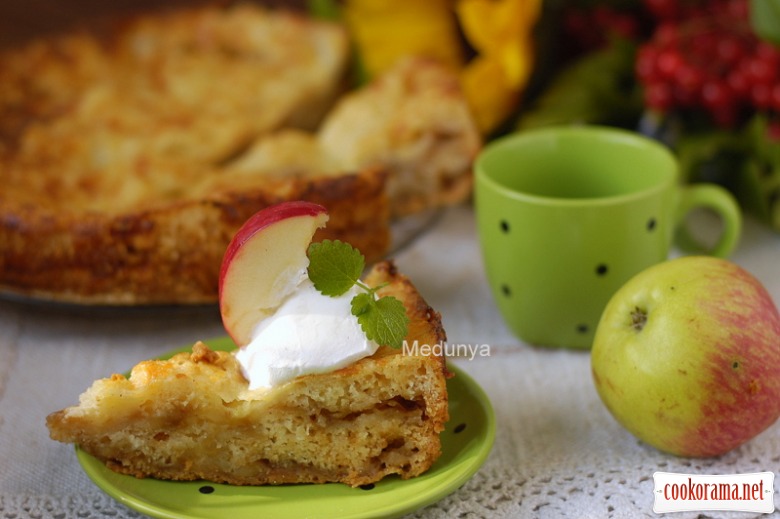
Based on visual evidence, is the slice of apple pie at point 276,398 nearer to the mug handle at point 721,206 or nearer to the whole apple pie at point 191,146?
the whole apple pie at point 191,146

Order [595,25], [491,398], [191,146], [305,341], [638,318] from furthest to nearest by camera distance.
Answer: [595,25] → [191,146] → [491,398] → [638,318] → [305,341]

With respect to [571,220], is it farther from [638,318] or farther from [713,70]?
[713,70]

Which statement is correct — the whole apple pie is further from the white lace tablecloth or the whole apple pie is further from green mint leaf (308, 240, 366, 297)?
green mint leaf (308, 240, 366, 297)

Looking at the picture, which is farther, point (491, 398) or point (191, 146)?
point (191, 146)

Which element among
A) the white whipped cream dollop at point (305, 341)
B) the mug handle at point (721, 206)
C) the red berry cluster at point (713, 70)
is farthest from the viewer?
the red berry cluster at point (713, 70)

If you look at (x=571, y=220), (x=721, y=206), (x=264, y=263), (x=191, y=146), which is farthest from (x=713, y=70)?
(x=264, y=263)

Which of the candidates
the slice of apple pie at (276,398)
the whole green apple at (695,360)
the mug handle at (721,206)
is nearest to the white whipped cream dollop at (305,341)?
the slice of apple pie at (276,398)

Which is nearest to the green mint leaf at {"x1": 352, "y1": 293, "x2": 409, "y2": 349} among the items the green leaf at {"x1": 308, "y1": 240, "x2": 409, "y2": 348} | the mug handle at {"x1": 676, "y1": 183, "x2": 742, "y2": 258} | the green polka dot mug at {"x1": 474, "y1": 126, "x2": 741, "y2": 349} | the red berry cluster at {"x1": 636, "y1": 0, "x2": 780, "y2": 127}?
the green leaf at {"x1": 308, "y1": 240, "x2": 409, "y2": 348}

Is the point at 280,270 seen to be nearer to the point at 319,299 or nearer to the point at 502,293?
the point at 319,299
